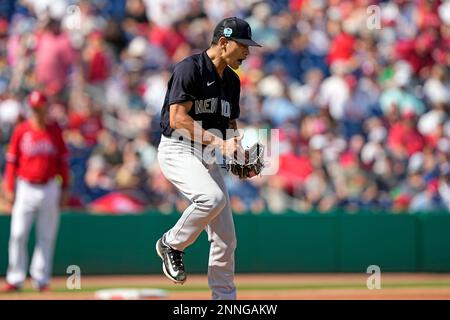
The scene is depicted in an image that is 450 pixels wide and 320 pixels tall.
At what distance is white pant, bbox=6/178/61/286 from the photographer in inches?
436

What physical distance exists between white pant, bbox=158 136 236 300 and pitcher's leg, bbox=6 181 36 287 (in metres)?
4.18

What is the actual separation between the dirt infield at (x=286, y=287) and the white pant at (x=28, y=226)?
254 mm

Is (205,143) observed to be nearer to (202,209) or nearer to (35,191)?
(202,209)

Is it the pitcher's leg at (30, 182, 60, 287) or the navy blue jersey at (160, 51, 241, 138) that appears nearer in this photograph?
the navy blue jersey at (160, 51, 241, 138)

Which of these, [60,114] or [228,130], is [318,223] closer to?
[60,114]

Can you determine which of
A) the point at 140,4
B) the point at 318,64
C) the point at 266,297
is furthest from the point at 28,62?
the point at 266,297

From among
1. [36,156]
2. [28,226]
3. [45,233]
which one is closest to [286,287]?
[45,233]

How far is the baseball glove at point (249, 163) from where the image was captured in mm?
7203

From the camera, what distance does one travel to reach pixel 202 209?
7.04 m

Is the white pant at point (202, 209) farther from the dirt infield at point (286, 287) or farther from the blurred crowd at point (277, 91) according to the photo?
the blurred crowd at point (277, 91)

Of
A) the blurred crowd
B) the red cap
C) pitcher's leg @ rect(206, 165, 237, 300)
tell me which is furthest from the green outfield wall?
pitcher's leg @ rect(206, 165, 237, 300)

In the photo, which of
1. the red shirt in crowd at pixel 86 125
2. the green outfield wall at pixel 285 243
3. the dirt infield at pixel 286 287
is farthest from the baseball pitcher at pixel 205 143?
the red shirt in crowd at pixel 86 125

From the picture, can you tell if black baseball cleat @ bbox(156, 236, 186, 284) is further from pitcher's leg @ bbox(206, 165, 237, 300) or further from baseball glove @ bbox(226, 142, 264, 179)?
baseball glove @ bbox(226, 142, 264, 179)

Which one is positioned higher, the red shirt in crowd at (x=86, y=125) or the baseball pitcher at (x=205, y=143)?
the red shirt in crowd at (x=86, y=125)
